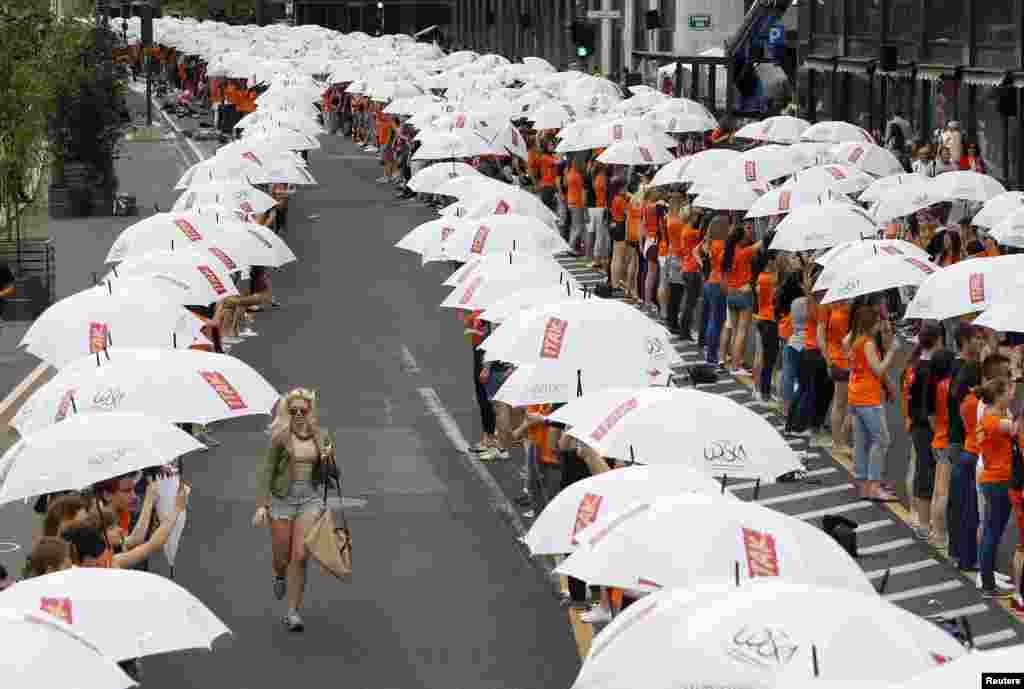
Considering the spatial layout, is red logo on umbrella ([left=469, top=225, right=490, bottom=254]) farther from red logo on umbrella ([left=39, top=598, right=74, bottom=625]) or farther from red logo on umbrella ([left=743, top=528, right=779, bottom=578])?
red logo on umbrella ([left=39, top=598, right=74, bottom=625])

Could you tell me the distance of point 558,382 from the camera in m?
15.7

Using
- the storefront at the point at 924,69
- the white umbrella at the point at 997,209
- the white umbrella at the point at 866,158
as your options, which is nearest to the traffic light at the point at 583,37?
the storefront at the point at 924,69

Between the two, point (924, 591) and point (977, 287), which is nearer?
point (924, 591)

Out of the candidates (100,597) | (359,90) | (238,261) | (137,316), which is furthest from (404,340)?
(359,90)

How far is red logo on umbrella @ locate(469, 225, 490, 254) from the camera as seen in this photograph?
2241 centimetres

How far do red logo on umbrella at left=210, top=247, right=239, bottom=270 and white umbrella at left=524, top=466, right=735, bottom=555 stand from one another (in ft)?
34.8

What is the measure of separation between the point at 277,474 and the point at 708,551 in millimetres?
4809

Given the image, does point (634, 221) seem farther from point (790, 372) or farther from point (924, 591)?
point (924, 591)

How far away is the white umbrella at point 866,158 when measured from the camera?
29.9m

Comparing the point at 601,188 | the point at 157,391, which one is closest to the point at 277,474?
the point at 157,391

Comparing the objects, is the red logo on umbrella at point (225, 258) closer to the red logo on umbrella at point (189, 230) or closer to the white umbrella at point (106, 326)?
the red logo on umbrella at point (189, 230)

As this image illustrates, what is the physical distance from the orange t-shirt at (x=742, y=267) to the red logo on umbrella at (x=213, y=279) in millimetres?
5566

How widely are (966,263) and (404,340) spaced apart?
10.6m

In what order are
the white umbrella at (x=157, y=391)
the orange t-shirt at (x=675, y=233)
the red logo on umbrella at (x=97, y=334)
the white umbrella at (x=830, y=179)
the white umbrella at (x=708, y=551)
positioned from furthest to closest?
the white umbrella at (x=830, y=179) < the orange t-shirt at (x=675, y=233) < the red logo on umbrella at (x=97, y=334) < the white umbrella at (x=157, y=391) < the white umbrella at (x=708, y=551)
